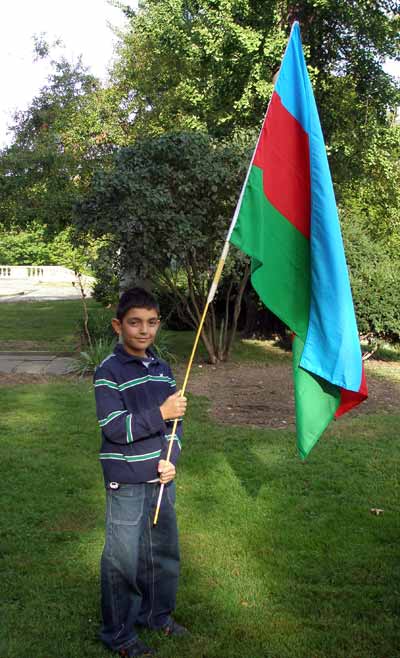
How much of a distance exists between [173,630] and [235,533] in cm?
130

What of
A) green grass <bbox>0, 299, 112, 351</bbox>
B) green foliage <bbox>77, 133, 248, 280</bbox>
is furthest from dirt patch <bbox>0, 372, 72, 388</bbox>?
green grass <bbox>0, 299, 112, 351</bbox>

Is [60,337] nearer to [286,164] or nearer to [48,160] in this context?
[48,160]

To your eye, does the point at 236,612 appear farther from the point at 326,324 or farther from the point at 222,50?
the point at 222,50

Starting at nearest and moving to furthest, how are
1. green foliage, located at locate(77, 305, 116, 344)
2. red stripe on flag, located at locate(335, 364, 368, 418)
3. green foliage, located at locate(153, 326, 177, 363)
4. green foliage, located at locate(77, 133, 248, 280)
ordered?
red stripe on flag, located at locate(335, 364, 368, 418) < green foliage, located at locate(77, 133, 248, 280) < green foliage, located at locate(153, 326, 177, 363) < green foliage, located at locate(77, 305, 116, 344)

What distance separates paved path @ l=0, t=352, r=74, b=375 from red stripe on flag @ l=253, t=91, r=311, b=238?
7.30m

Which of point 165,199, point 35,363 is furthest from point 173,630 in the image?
point 35,363

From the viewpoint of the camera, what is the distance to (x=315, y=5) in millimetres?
14203

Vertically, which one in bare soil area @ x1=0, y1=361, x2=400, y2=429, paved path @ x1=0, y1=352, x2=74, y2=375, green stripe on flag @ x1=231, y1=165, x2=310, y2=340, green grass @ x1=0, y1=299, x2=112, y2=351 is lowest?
green grass @ x1=0, y1=299, x2=112, y2=351

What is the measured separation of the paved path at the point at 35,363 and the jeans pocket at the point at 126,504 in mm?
7539

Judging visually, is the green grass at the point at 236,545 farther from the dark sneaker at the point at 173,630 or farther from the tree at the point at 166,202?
the tree at the point at 166,202

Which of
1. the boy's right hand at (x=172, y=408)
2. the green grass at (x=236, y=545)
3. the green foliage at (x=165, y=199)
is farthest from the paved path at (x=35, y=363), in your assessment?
the boy's right hand at (x=172, y=408)

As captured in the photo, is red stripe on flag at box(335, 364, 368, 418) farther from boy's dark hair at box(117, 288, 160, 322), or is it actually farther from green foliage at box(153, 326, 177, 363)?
green foliage at box(153, 326, 177, 363)

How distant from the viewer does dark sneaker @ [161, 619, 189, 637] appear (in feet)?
11.3

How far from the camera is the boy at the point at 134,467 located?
3.16 metres
